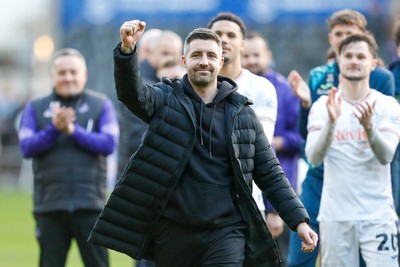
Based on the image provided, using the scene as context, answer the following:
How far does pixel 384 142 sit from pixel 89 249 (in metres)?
3.01

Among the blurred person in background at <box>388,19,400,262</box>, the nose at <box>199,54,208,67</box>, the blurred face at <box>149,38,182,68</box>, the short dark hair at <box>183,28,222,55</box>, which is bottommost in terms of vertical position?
the blurred person in background at <box>388,19,400,262</box>

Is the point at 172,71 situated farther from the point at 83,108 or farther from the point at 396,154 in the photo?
the point at 396,154

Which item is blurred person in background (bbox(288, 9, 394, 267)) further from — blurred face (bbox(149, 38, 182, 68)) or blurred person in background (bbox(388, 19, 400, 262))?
blurred face (bbox(149, 38, 182, 68))

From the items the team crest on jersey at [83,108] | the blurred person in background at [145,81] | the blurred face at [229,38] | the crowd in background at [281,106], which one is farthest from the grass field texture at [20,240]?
the blurred face at [229,38]

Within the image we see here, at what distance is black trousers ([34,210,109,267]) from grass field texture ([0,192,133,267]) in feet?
14.4

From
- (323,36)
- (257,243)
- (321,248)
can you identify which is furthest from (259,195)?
(323,36)

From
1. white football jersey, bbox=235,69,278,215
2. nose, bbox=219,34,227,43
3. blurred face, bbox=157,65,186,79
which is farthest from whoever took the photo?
blurred face, bbox=157,65,186,79

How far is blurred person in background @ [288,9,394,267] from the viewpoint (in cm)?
968

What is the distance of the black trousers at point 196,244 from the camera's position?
305 inches

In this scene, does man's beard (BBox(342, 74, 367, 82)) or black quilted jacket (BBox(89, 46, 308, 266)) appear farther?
man's beard (BBox(342, 74, 367, 82))

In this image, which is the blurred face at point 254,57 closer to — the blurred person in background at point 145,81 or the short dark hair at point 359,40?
the blurred person in background at point 145,81

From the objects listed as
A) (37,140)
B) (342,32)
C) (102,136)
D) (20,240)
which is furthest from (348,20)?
(20,240)

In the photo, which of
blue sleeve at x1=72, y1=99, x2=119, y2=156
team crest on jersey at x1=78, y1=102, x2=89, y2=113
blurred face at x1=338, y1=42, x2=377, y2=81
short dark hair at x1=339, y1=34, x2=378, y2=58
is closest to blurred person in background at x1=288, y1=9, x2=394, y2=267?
short dark hair at x1=339, y1=34, x2=378, y2=58

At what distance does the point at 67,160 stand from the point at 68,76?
30.7 inches
